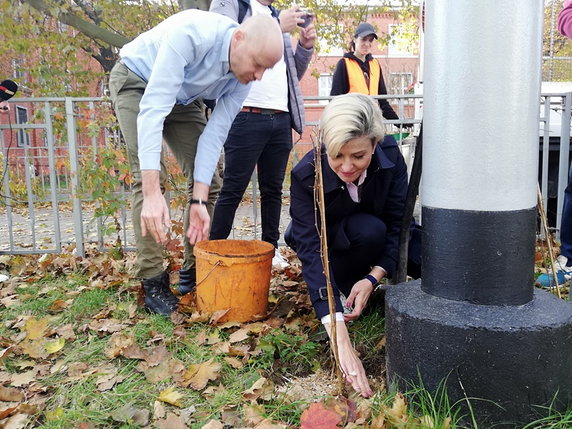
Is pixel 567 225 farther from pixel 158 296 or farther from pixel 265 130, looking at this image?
pixel 158 296

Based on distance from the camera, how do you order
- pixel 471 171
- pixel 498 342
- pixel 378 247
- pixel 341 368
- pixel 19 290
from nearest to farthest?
pixel 498 342 → pixel 471 171 → pixel 341 368 → pixel 378 247 → pixel 19 290

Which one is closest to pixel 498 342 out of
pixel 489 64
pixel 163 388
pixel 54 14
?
pixel 489 64

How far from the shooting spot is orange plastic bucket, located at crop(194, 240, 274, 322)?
9.17 ft

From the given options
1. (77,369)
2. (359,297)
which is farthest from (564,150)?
(77,369)

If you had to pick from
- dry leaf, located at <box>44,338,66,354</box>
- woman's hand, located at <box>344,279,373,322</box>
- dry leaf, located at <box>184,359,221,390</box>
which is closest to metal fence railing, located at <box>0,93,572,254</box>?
dry leaf, located at <box>44,338,66,354</box>

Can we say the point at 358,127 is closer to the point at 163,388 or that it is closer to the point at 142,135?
the point at 142,135

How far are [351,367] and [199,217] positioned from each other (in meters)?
1.15

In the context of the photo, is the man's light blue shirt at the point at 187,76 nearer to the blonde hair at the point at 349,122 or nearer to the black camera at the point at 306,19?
the blonde hair at the point at 349,122

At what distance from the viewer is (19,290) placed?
3.72 meters

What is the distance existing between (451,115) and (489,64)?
192 mm

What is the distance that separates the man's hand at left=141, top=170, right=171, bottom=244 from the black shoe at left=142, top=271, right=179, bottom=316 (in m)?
0.67

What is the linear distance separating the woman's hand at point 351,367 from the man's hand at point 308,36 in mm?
2358

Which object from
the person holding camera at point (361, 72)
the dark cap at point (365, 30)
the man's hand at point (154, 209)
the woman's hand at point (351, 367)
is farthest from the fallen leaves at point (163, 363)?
the dark cap at point (365, 30)

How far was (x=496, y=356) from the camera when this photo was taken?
166 centimetres
